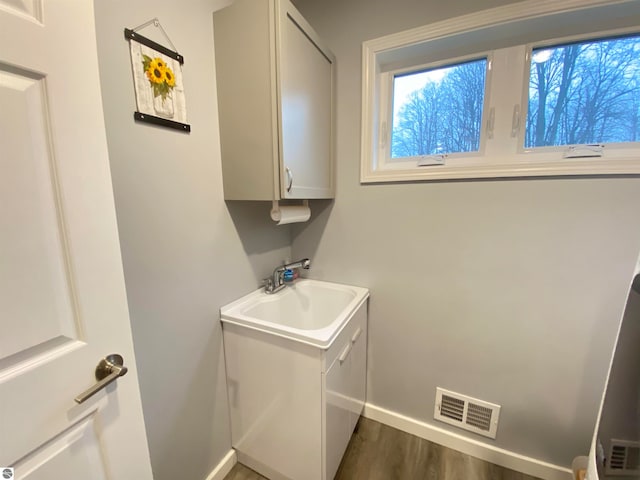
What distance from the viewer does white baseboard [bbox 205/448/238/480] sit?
1.28m

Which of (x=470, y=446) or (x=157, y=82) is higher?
(x=157, y=82)

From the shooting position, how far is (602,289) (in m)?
1.12

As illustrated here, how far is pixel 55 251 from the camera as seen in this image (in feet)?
1.74

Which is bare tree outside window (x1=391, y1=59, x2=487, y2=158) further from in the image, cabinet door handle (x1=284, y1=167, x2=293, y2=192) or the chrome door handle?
the chrome door handle

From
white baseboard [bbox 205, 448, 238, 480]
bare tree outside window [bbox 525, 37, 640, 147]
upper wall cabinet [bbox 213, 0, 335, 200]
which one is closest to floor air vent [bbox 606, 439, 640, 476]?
bare tree outside window [bbox 525, 37, 640, 147]

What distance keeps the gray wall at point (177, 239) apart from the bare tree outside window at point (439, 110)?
1.01 meters

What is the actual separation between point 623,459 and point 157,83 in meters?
1.77

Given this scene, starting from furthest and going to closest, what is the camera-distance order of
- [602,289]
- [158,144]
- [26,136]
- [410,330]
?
1. [410,330]
2. [602,289]
3. [158,144]
4. [26,136]

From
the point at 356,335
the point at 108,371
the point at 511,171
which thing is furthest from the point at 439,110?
the point at 108,371

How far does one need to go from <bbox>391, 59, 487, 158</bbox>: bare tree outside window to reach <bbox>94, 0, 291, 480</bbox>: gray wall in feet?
3.32

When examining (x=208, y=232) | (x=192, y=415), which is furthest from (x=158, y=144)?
(x=192, y=415)

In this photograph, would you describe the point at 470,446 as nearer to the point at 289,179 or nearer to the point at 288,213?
the point at 288,213

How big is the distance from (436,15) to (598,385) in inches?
73.7

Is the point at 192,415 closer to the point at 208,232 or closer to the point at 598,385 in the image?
the point at 208,232
